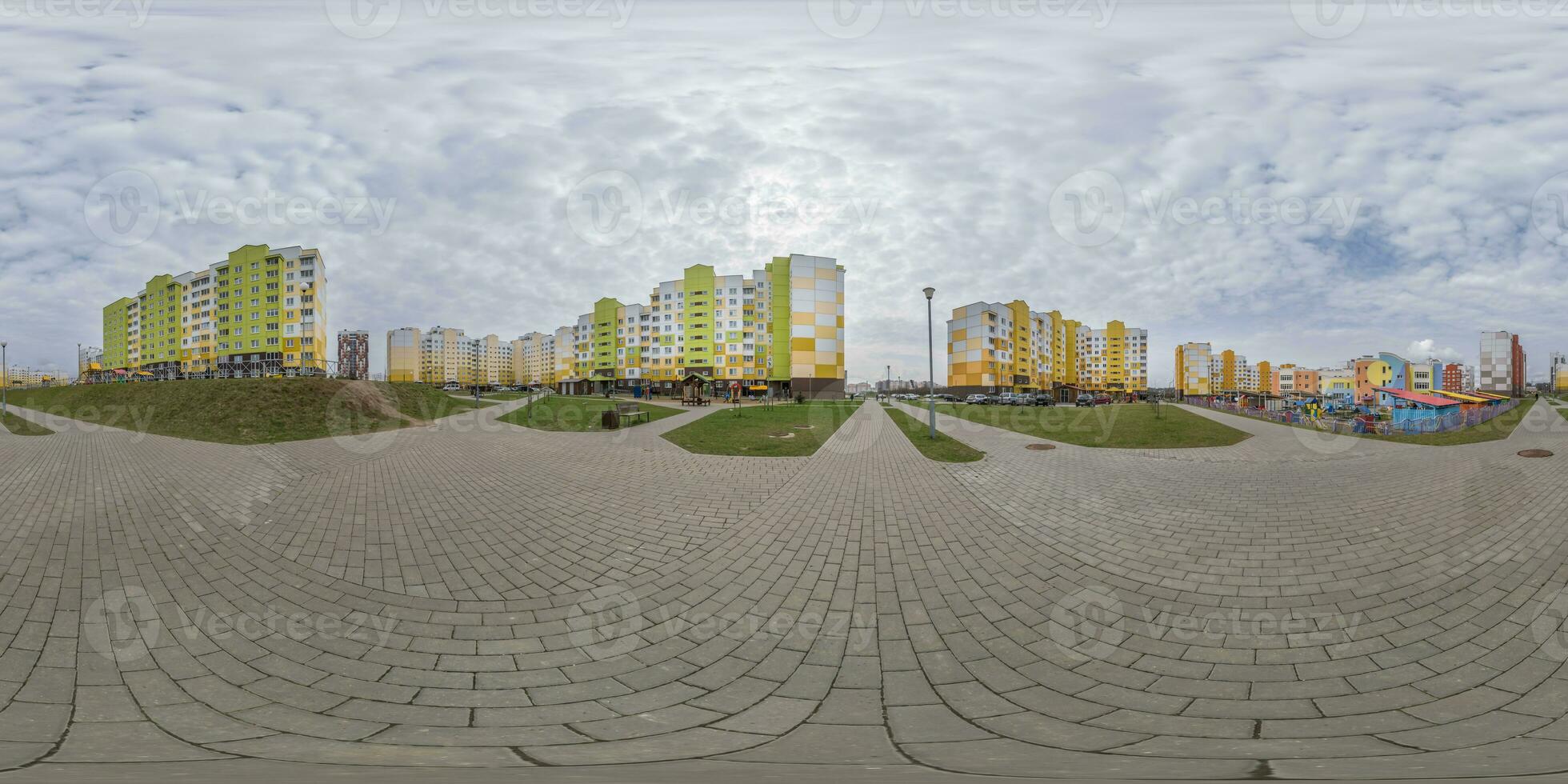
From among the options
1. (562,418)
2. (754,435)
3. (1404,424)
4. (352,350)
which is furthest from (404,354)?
(1404,424)

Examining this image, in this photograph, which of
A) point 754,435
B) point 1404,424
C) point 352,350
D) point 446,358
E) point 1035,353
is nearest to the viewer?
point 754,435

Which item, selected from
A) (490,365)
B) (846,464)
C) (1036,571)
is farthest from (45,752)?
(490,365)

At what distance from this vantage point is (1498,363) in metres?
57.1

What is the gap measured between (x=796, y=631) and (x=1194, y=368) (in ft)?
464

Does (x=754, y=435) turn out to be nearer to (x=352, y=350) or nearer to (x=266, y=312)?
(x=266, y=312)

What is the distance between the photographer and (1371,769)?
9.20ft

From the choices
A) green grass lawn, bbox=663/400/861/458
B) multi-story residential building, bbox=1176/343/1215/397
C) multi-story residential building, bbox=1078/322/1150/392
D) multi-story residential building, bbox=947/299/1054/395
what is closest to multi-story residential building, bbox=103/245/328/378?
green grass lawn, bbox=663/400/861/458

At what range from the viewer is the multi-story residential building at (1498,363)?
55.7 meters

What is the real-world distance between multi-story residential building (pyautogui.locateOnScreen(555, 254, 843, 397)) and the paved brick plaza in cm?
5329

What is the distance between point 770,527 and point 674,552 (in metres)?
1.35

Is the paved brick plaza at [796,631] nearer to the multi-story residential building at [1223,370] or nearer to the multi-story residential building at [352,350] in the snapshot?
the multi-story residential building at [352,350]

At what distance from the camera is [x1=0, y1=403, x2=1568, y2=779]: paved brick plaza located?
2932 millimetres

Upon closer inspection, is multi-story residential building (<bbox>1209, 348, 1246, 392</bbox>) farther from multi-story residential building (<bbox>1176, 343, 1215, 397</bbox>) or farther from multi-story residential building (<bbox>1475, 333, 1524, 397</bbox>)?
multi-story residential building (<bbox>1475, 333, 1524, 397</bbox>)

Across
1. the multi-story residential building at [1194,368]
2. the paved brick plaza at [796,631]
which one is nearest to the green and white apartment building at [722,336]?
the paved brick plaza at [796,631]
